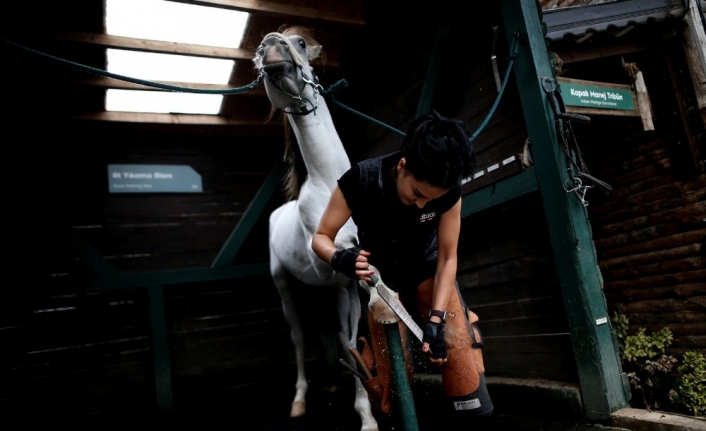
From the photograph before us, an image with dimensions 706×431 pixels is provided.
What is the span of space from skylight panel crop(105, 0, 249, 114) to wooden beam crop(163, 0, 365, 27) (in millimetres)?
199

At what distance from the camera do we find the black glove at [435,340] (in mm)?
1711

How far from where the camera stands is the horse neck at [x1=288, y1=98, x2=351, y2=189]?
2834 millimetres

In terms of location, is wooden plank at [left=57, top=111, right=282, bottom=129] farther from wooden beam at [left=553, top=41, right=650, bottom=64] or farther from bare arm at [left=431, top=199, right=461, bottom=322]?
bare arm at [left=431, top=199, right=461, bottom=322]

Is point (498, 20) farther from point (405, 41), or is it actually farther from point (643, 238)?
point (643, 238)

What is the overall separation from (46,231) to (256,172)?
2390 mm

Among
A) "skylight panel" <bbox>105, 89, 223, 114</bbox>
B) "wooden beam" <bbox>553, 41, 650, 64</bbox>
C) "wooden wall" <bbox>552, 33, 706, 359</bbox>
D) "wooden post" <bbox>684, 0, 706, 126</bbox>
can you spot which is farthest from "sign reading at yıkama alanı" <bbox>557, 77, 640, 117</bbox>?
"skylight panel" <bbox>105, 89, 223, 114</bbox>

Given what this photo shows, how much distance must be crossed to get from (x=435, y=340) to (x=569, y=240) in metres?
1.26

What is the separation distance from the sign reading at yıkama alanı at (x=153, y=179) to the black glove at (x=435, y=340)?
4502 millimetres

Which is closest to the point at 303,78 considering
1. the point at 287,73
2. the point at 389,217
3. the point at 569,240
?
the point at 287,73

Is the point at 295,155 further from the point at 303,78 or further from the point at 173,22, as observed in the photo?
the point at 173,22

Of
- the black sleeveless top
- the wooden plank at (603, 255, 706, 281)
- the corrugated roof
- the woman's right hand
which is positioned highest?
the corrugated roof

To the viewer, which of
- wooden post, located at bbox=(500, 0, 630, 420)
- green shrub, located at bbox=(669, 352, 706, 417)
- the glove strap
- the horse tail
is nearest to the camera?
the glove strap

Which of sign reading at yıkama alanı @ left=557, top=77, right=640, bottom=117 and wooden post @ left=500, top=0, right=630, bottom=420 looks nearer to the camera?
wooden post @ left=500, top=0, right=630, bottom=420

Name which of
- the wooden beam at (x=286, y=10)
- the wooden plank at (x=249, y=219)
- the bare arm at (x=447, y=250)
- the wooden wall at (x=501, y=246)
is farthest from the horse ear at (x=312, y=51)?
the wooden plank at (x=249, y=219)
